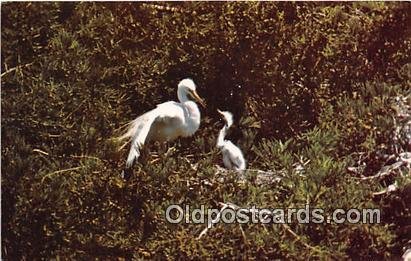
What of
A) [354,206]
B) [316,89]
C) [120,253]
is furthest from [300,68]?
[120,253]

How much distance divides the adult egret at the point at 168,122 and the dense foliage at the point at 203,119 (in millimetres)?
30

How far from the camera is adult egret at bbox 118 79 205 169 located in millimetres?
3150

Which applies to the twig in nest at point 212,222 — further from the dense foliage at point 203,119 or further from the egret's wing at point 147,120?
the egret's wing at point 147,120

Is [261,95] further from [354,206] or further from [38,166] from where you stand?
[38,166]

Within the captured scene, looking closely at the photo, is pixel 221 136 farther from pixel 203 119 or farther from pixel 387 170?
pixel 387 170

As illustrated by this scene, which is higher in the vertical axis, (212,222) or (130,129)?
(130,129)

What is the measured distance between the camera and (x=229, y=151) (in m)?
3.16

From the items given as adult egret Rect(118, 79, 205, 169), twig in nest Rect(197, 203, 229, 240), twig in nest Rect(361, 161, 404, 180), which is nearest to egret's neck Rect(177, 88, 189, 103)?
adult egret Rect(118, 79, 205, 169)

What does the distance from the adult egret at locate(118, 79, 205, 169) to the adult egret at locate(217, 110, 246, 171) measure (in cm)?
9

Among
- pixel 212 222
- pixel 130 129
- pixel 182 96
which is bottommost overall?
A: pixel 212 222

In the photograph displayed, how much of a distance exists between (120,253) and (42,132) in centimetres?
51

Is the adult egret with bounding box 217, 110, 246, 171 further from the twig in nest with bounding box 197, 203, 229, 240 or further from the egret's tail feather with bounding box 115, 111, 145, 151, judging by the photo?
the egret's tail feather with bounding box 115, 111, 145, 151

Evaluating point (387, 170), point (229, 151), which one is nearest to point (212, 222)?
point (229, 151)

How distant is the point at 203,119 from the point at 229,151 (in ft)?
0.48
